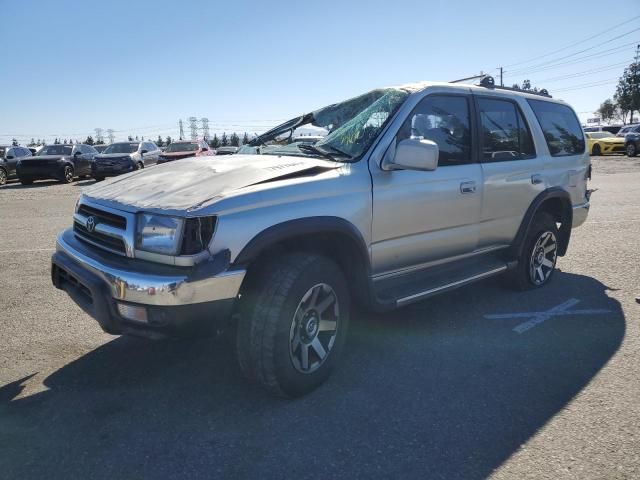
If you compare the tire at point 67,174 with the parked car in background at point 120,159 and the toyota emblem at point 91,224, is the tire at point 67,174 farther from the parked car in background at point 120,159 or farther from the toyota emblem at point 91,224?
the toyota emblem at point 91,224

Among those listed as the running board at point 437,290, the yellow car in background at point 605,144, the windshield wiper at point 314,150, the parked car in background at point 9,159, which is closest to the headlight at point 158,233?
the windshield wiper at point 314,150

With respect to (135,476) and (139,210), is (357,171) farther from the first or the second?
(135,476)

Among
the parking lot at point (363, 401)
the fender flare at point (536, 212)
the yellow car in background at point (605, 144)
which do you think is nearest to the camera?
the parking lot at point (363, 401)

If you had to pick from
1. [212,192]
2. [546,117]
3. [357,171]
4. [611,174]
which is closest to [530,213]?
[546,117]

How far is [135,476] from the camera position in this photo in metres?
2.28

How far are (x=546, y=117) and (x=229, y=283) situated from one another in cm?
410

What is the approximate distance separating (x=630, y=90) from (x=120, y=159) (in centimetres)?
5897

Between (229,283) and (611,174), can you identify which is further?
(611,174)

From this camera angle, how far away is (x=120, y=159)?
20234 millimetres

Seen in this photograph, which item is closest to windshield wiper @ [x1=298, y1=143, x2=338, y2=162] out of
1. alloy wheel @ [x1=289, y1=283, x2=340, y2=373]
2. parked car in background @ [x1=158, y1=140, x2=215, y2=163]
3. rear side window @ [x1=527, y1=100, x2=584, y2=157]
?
alloy wheel @ [x1=289, y1=283, x2=340, y2=373]

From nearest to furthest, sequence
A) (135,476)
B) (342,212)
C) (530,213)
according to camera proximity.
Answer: (135,476) < (342,212) < (530,213)

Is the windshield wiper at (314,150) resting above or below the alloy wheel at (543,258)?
above

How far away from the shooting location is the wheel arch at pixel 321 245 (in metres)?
2.68

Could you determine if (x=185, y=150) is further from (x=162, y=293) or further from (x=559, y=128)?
(x=162, y=293)
